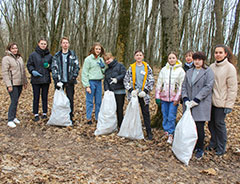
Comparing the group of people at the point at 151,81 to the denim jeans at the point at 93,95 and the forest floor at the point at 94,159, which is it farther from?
the forest floor at the point at 94,159

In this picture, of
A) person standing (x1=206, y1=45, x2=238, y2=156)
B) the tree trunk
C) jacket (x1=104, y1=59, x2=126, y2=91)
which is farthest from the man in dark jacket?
person standing (x1=206, y1=45, x2=238, y2=156)

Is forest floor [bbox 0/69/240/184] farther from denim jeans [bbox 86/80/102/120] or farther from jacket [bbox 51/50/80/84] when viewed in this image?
jacket [bbox 51/50/80/84]

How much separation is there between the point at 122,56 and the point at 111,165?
345 centimetres

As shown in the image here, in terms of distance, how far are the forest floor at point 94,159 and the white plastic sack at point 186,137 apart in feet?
0.55

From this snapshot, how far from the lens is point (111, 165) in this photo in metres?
3.21

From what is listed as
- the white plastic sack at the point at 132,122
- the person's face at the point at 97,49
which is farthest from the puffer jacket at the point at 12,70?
the white plastic sack at the point at 132,122

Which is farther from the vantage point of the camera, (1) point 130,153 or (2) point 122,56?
(2) point 122,56

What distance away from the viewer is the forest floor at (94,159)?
→ 2818mm

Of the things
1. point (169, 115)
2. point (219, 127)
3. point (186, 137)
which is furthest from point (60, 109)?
point (219, 127)

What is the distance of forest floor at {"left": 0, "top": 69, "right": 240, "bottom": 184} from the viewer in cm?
282

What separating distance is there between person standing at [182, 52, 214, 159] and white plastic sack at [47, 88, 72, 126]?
2639mm

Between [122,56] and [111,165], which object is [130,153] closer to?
[111,165]

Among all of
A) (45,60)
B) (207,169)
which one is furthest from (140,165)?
(45,60)

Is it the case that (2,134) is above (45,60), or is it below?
below
